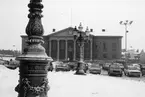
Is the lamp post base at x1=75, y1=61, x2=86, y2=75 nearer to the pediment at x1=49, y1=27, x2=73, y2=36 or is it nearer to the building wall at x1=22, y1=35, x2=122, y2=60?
the pediment at x1=49, y1=27, x2=73, y2=36

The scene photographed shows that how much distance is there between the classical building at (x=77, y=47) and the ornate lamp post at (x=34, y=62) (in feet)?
249

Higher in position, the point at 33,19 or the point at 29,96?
the point at 33,19

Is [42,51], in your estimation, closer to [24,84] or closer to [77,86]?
[24,84]

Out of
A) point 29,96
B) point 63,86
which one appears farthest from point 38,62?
point 63,86

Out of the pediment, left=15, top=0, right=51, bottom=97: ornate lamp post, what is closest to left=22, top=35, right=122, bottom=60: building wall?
the pediment

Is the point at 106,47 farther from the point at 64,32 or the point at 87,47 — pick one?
the point at 64,32

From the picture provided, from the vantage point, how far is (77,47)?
83.2 m

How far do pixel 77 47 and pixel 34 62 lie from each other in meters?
78.0

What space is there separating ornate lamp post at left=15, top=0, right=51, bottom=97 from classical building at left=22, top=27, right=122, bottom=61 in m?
75.9

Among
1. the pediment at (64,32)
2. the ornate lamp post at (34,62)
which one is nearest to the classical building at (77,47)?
the pediment at (64,32)

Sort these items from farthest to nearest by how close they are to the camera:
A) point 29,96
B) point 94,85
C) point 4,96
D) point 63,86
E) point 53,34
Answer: point 53,34
point 94,85
point 63,86
point 4,96
point 29,96

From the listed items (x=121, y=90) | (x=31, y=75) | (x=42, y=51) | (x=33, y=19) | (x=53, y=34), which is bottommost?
(x=121, y=90)

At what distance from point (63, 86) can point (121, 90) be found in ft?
9.12

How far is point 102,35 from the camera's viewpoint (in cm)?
8350
